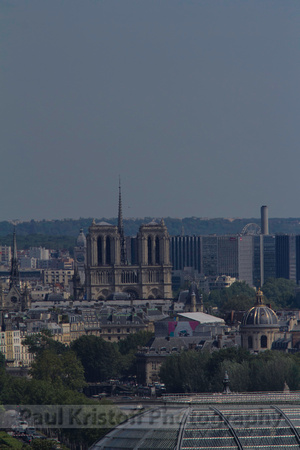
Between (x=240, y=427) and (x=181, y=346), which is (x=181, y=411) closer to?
(x=240, y=427)

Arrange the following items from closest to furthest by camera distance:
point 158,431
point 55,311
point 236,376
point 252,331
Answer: point 158,431 → point 236,376 → point 252,331 → point 55,311

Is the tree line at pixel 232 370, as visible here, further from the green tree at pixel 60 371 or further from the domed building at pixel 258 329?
the green tree at pixel 60 371

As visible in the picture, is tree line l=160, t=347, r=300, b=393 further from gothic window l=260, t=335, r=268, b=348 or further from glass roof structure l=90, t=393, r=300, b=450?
glass roof structure l=90, t=393, r=300, b=450

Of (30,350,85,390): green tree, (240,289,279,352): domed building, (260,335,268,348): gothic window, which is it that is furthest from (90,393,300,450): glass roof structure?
(260,335,268,348): gothic window

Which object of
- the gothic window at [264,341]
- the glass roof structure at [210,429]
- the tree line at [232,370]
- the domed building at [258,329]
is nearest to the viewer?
the glass roof structure at [210,429]

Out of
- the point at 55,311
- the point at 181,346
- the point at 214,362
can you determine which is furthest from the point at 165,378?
the point at 55,311

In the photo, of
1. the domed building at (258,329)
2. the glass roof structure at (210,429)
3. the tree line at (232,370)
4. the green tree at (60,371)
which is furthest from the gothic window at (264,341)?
the glass roof structure at (210,429)
